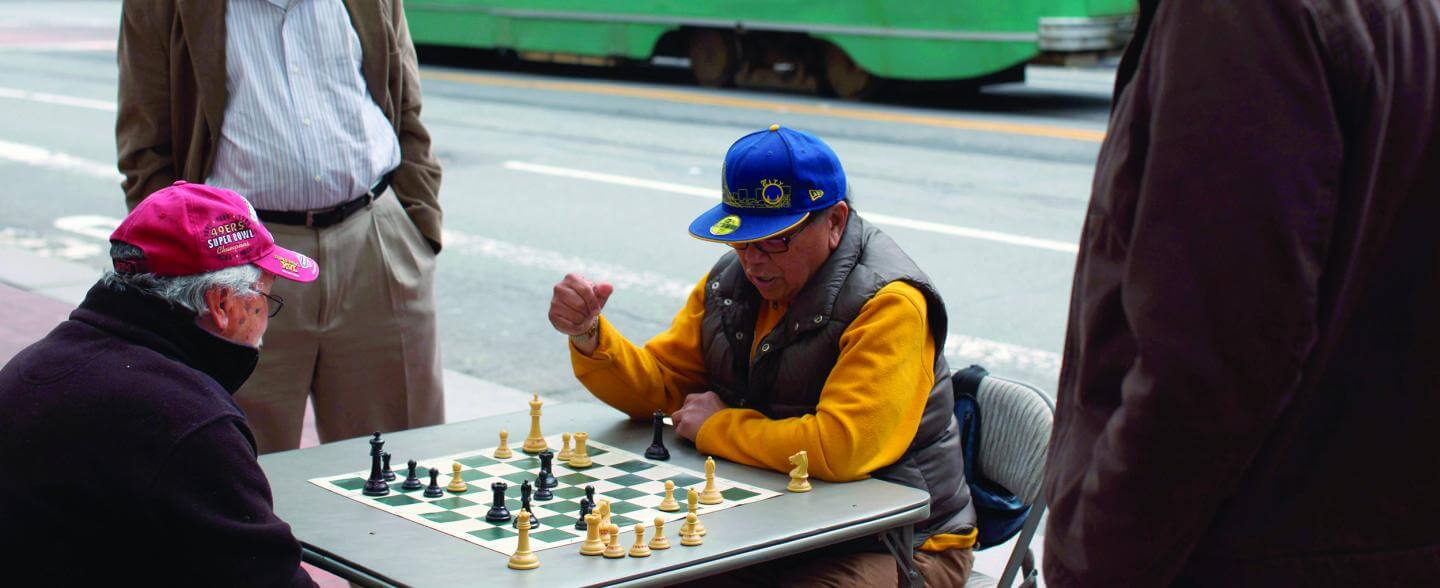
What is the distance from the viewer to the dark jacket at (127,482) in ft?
8.64

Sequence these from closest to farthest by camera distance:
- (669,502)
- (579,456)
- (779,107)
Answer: (669,502)
(579,456)
(779,107)

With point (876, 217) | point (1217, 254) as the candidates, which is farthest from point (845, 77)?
point (1217, 254)

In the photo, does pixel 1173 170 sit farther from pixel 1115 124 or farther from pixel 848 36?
pixel 848 36

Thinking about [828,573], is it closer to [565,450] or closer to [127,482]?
[565,450]

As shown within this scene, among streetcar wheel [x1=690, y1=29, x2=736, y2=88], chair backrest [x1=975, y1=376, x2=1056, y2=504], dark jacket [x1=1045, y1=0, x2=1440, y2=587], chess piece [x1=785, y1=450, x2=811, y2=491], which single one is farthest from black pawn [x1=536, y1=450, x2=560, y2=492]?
streetcar wheel [x1=690, y1=29, x2=736, y2=88]

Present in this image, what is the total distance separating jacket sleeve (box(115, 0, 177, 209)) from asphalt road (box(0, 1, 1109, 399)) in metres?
2.99

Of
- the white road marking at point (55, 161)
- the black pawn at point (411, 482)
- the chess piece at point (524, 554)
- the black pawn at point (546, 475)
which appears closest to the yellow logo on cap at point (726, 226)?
the black pawn at point (546, 475)

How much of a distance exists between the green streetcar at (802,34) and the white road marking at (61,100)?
18.0 ft

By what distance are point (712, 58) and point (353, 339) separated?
16.0 meters

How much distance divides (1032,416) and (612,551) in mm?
1274

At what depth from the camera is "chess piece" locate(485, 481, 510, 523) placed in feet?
10.3

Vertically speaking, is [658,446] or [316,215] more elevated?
[316,215]

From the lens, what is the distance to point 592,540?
9.68ft

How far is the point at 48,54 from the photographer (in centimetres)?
2444
